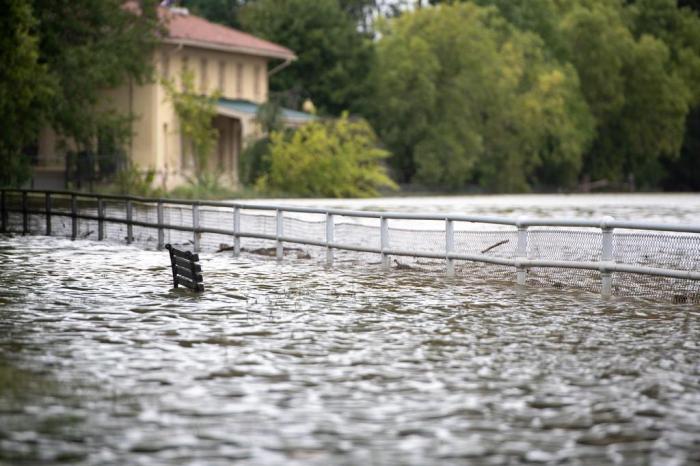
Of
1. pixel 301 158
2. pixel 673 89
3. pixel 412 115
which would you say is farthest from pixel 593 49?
pixel 301 158

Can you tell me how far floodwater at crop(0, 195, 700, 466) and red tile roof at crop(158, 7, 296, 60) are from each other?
49.0 meters

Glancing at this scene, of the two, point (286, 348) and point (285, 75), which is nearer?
point (286, 348)

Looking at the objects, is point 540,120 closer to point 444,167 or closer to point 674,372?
point 444,167

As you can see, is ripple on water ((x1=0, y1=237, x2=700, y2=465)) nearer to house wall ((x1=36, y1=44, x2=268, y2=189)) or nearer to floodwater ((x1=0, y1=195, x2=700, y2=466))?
floodwater ((x1=0, y1=195, x2=700, y2=466))

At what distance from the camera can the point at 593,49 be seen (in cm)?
9662

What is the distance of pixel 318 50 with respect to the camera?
291ft

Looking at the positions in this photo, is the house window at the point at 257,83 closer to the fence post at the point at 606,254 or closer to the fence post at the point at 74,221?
the fence post at the point at 74,221

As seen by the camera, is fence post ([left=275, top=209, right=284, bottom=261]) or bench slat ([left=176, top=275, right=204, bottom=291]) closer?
bench slat ([left=176, top=275, right=204, bottom=291])

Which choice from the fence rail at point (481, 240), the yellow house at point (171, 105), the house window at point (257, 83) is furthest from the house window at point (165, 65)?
the fence rail at point (481, 240)

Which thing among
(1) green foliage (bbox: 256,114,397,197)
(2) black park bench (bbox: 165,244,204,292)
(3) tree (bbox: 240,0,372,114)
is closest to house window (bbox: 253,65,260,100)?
(1) green foliage (bbox: 256,114,397,197)

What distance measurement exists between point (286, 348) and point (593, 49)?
85494mm

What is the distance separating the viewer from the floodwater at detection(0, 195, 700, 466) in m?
8.78

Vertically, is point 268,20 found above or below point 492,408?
above

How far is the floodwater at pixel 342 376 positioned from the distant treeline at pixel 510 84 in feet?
210
